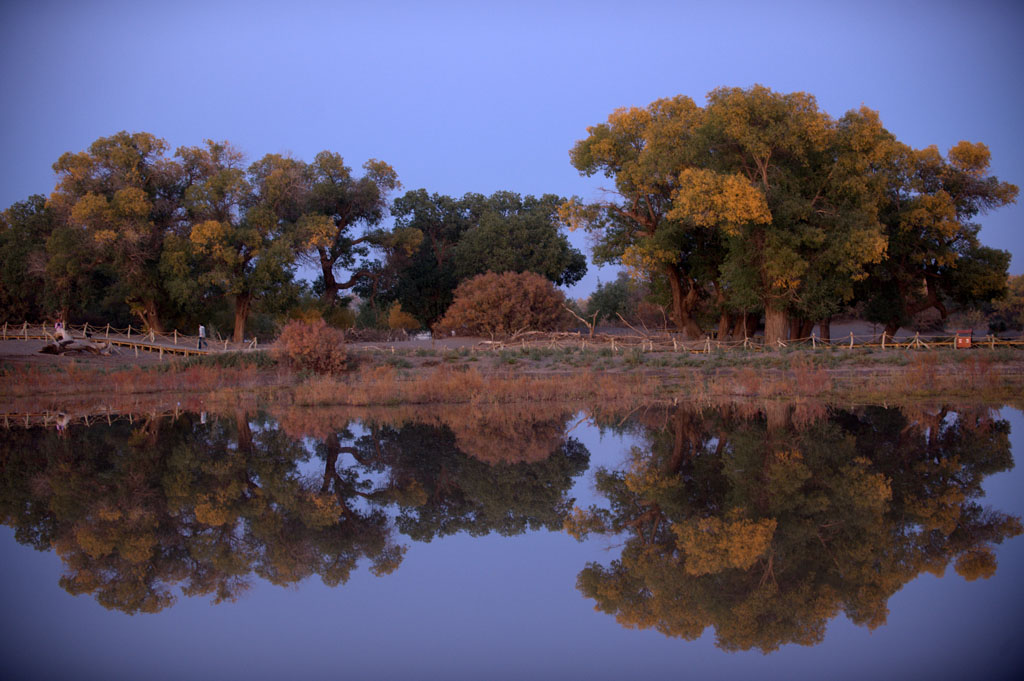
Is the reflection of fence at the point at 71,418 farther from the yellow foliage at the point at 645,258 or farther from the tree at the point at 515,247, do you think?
the tree at the point at 515,247

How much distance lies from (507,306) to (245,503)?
32042 mm

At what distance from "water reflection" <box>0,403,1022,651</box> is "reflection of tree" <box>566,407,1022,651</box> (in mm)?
24

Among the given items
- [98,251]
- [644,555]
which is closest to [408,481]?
[644,555]

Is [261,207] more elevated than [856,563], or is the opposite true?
[261,207]

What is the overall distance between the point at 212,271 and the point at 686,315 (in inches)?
944

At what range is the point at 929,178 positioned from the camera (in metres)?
34.5

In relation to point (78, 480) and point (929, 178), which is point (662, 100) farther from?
point (78, 480)

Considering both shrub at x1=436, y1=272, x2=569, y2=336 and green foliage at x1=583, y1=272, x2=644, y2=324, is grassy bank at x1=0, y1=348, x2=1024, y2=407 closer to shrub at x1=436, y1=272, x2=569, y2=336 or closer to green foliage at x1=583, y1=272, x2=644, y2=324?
shrub at x1=436, y1=272, x2=569, y2=336

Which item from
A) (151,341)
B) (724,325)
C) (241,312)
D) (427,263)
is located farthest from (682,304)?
(151,341)

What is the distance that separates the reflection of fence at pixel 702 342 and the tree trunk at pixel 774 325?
39 cm

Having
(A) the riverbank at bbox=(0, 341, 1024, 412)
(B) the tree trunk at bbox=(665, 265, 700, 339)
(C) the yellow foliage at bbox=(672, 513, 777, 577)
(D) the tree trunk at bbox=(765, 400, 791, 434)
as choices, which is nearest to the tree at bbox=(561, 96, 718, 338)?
(B) the tree trunk at bbox=(665, 265, 700, 339)

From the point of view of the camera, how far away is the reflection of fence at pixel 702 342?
31.4 meters

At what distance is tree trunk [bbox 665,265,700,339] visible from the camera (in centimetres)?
3784

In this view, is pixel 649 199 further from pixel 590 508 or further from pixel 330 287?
pixel 590 508
